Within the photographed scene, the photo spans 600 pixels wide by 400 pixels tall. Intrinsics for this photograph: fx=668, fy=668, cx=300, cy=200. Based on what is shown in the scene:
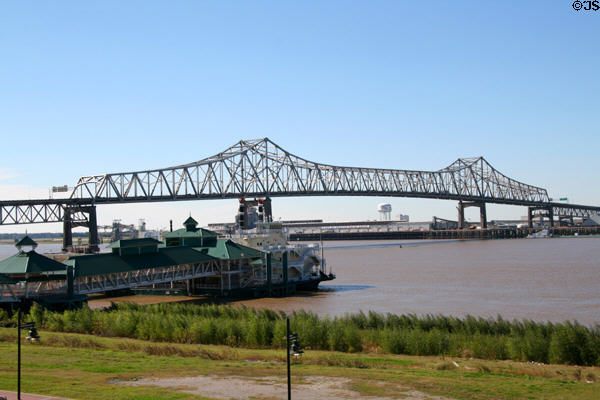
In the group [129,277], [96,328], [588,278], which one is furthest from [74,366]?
[588,278]

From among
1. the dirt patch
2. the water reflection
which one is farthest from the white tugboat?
the dirt patch

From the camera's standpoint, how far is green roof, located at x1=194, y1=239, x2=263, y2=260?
52031 millimetres

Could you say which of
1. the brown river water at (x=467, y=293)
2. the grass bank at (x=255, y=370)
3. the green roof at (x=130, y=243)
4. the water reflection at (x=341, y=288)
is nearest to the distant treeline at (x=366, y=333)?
the grass bank at (x=255, y=370)

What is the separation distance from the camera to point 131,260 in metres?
46.5

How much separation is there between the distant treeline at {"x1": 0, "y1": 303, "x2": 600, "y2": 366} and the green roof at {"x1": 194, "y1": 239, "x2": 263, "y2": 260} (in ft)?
55.3

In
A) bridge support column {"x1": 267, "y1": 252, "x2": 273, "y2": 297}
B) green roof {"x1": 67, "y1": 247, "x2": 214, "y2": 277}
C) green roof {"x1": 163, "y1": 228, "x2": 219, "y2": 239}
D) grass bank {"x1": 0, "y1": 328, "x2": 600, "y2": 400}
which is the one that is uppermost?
green roof {"x1": 163, "y1": 228, "x2": 219, "y2": 239}

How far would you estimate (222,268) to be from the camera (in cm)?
5234

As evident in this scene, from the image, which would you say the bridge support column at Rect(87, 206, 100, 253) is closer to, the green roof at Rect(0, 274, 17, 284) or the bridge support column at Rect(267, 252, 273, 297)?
the bridge support column at Rect(267, 252, 273, 297)

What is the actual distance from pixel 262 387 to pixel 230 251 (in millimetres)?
33211

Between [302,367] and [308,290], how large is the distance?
1349 inches

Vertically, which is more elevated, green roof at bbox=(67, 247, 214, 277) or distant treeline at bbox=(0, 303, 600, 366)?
green roof at bbox=(67, 247, 214, 277)

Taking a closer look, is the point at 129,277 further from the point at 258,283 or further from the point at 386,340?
the point at 386,340

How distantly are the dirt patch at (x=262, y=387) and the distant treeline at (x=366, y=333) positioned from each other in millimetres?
7289

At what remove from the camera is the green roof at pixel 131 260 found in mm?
42469
